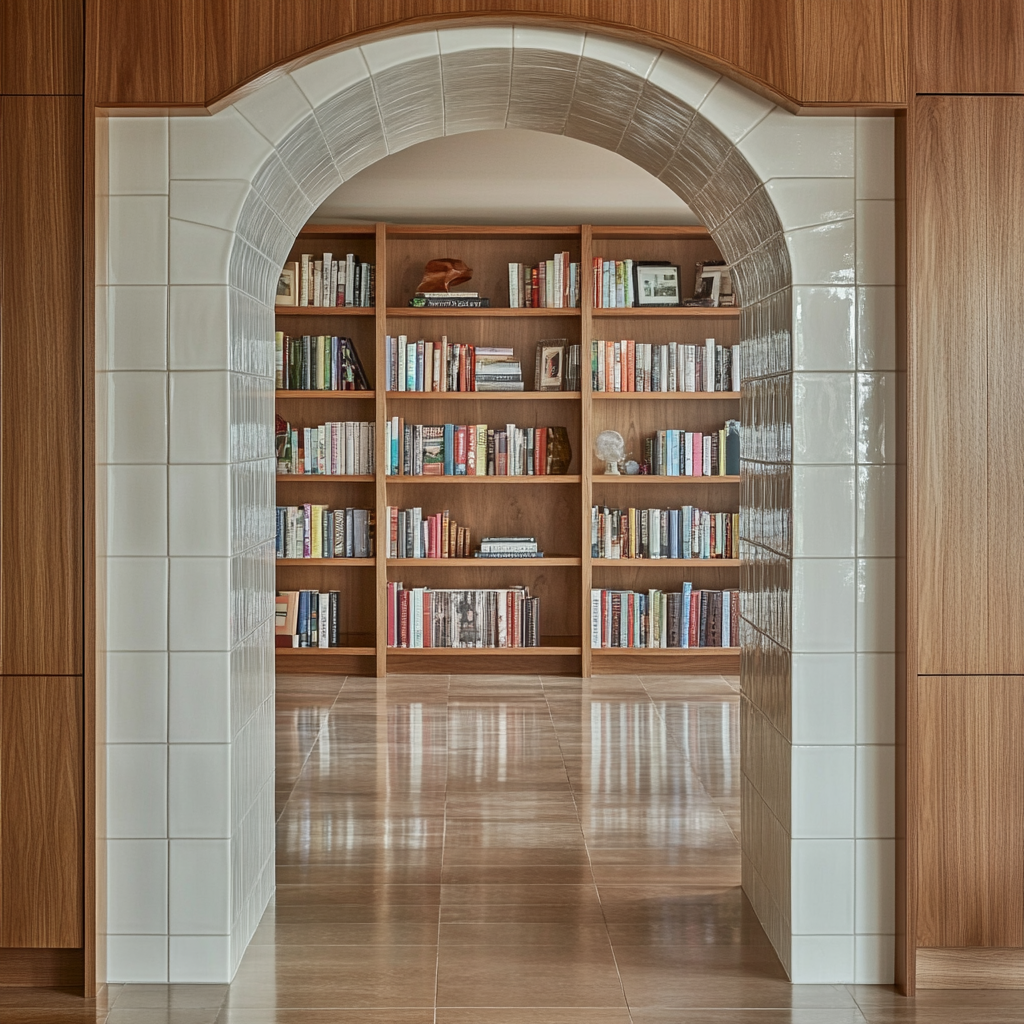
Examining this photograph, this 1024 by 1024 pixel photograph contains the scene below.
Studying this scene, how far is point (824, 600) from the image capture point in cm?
268

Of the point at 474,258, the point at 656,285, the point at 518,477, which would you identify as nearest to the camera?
the point at 518,477

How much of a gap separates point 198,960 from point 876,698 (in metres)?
1.66

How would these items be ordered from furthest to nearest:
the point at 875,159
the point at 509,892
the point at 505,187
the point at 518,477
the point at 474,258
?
the point at 474,258, the point at 518,477, the point at 505,187, the point at 509,892, the point at 875,159

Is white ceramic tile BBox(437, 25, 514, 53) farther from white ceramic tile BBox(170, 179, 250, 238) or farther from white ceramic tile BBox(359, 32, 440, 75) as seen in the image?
white ceramic tile BBox(170, 179, 250, 238)

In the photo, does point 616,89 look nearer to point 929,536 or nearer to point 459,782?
point 929,536

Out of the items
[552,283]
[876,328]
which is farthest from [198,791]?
[552,283]

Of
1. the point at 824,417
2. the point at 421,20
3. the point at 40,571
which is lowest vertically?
the point at 40,571

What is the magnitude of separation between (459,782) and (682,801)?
832 millimetres

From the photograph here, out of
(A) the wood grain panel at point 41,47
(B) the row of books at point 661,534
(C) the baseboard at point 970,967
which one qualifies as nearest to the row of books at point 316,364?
(B) the row of books at point 661,534

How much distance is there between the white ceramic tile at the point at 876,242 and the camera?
2.65 m

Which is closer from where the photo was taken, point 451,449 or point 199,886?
point 199,886

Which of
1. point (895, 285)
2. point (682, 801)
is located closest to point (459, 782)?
point (682, 801)

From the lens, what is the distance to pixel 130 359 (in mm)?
2652

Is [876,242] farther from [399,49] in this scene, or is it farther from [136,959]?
[136,959]
